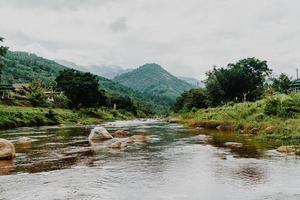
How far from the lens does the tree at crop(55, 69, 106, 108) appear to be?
13988cm

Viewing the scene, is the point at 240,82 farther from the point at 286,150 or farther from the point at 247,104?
the point at 286,150

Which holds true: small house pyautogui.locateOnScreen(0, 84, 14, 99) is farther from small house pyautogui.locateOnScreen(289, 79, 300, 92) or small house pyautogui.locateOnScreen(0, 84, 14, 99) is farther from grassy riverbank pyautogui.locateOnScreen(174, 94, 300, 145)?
small house pyautogui.locateOnScreen(289, 79, 300, 92)

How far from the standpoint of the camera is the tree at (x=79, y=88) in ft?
459

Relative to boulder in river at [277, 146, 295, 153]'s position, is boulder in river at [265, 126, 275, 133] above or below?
above

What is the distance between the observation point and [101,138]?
156ft

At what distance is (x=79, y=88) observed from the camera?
141 metres

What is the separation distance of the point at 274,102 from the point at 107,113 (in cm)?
9377

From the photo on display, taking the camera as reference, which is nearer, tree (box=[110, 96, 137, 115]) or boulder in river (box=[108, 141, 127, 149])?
boulder in river (box=[108, 141, 127, 149])

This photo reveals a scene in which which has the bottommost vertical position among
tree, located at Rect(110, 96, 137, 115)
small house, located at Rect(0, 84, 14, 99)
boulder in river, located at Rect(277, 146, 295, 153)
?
boulder in river, located at Rect(277, 146, 295, 153)

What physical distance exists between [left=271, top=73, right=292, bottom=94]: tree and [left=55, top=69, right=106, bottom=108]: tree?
57.7 meters

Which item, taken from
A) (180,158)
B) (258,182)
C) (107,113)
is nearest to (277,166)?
(258,182)

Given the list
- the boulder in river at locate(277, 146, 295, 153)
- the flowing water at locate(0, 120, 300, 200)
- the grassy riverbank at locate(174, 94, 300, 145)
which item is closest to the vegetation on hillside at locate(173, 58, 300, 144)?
the grassy riverbank at locate(174, 94, 300, 145)

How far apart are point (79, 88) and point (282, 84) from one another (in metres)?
62.2

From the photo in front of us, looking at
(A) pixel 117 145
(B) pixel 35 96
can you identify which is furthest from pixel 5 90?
(A) pixel 117 145
